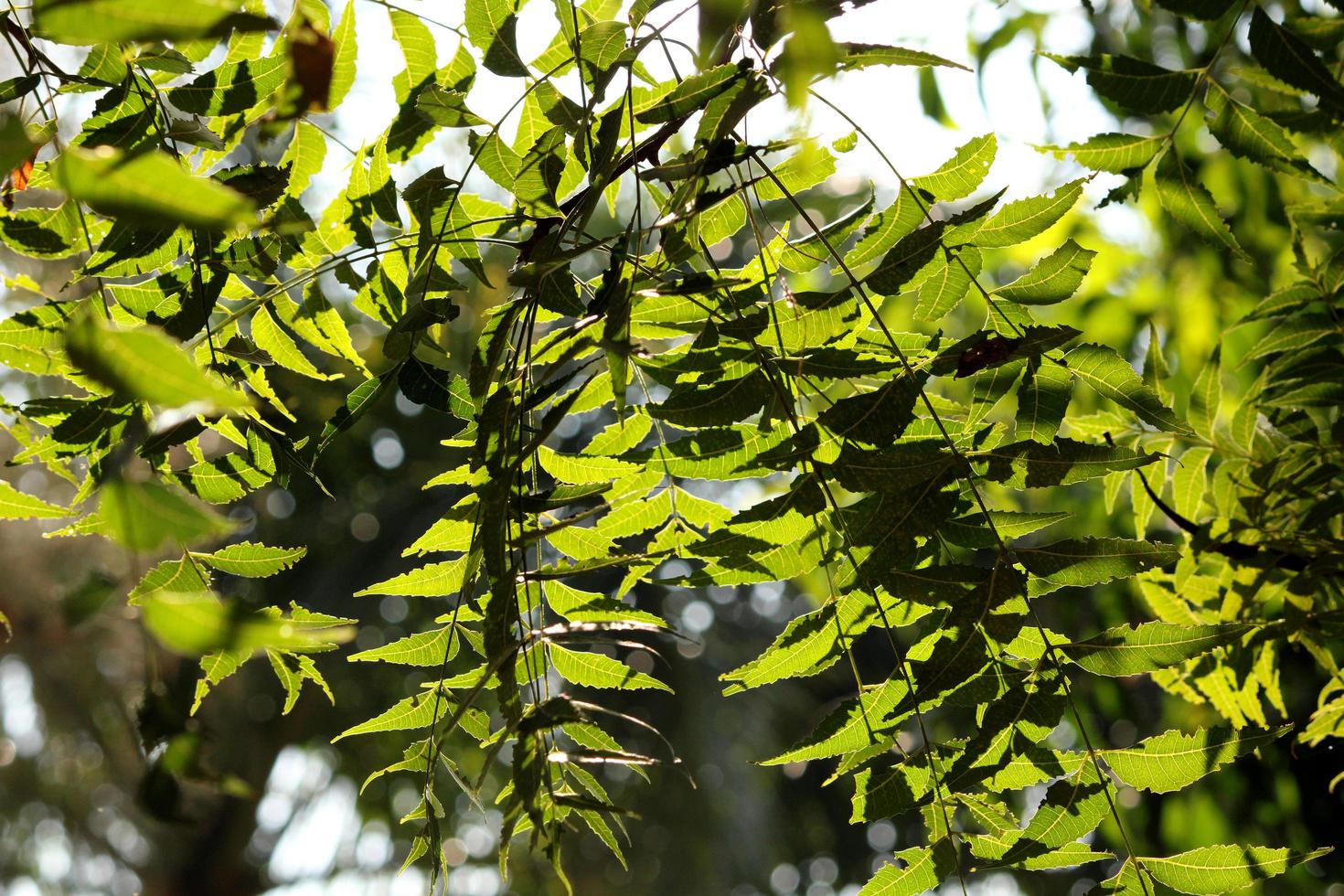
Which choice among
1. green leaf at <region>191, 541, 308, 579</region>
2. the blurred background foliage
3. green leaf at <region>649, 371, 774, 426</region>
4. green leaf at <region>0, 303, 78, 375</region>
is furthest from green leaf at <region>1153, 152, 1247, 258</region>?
the blurred background foliage

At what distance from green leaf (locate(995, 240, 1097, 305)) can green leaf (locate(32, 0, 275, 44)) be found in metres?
0.63

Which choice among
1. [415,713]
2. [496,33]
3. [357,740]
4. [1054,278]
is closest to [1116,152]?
[1054,278]

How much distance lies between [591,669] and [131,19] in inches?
24.3

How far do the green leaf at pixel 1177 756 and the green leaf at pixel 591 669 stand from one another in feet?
1.21

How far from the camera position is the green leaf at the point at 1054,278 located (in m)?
0.78

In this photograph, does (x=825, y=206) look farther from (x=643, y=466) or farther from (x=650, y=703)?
(x=643, y=466)

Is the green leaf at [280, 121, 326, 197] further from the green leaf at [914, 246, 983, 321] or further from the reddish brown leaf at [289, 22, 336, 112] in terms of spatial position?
the green leaf at [914, 246, 983, 321]

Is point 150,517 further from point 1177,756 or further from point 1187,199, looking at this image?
point 1187,199

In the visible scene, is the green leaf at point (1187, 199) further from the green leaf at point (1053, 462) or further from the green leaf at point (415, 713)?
the green leaf at point (415, 713)

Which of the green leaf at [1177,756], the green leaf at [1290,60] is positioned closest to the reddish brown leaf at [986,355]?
the green leaf at [1177,756]

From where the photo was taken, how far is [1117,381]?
2.62 ft

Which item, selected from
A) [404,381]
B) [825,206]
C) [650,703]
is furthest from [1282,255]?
[650,703]

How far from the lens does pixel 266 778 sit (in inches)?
236

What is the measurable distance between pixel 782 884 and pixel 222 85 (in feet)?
20.9
